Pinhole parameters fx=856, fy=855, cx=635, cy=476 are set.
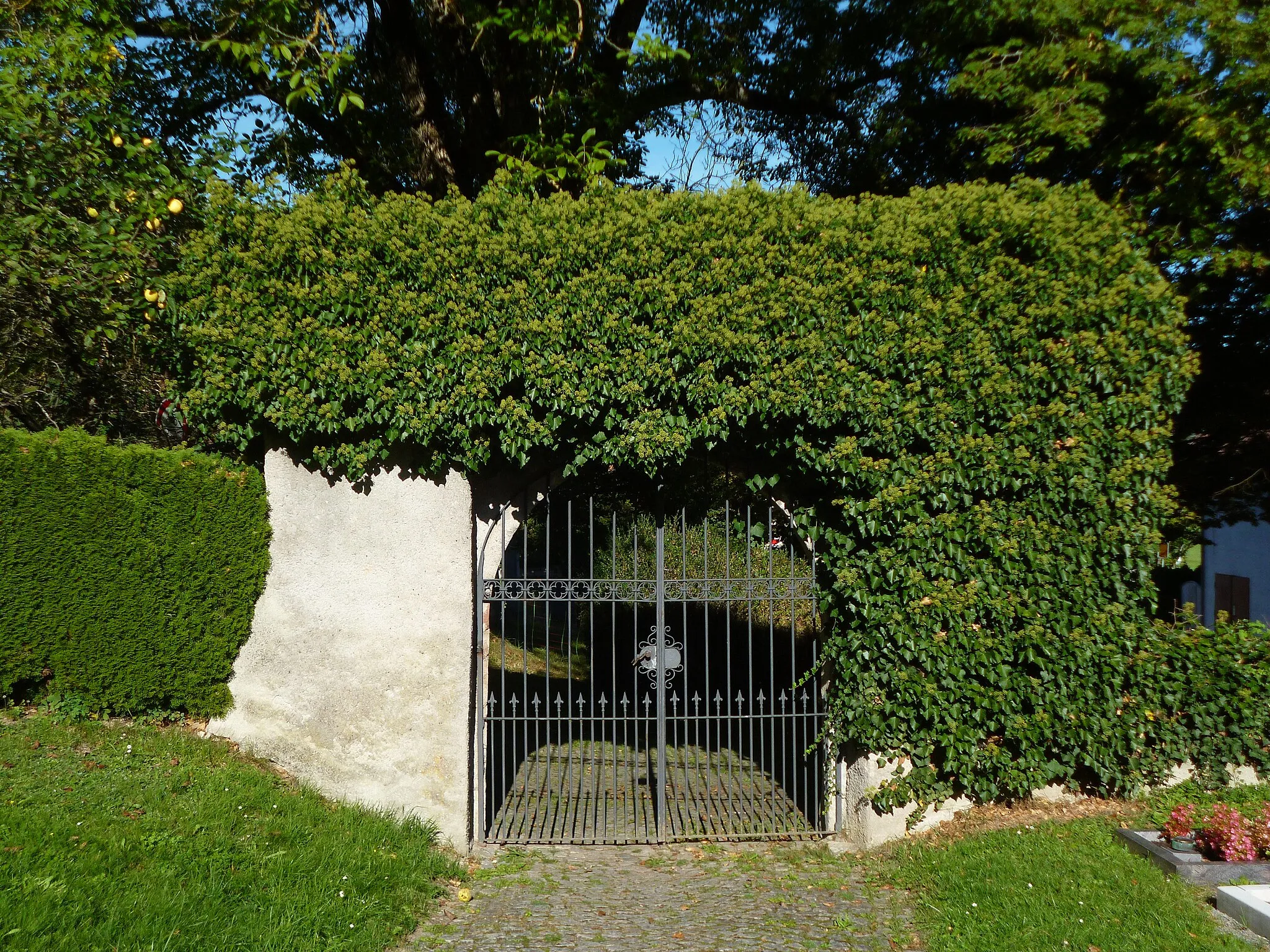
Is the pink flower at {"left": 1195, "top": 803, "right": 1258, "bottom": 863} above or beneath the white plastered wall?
beneath

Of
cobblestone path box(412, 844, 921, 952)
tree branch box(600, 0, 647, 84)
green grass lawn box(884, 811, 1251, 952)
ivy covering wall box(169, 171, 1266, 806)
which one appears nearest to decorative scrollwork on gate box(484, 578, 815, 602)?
ivy covering wall box(169, 171, 1266, 806)

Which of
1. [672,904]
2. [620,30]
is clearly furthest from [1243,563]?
[672,904]

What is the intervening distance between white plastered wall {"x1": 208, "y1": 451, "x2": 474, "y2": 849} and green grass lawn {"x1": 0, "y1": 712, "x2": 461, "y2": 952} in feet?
0.76

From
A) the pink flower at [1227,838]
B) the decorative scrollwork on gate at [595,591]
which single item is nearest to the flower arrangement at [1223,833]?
the pink flower at [1227,838]

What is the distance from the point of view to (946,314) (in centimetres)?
565

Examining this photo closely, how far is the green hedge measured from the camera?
5.66 m

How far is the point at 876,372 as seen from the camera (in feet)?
18.9

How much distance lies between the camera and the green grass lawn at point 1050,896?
4.23 metres

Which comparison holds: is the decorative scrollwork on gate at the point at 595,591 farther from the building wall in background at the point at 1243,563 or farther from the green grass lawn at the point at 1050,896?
the building wall in background at the point at 1243,563

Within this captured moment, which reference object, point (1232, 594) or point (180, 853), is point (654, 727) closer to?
point (180, 853)

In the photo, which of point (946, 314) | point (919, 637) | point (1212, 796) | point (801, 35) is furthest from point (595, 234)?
point (801, 35)

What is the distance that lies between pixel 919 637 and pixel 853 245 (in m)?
2.65

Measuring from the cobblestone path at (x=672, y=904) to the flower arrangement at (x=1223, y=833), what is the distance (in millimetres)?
1653

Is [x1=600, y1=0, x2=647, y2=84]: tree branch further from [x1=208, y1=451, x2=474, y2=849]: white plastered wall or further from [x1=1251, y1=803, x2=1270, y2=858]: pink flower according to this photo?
[x1=1251, y1=803, x2=1270, y2=858]: pink flower
